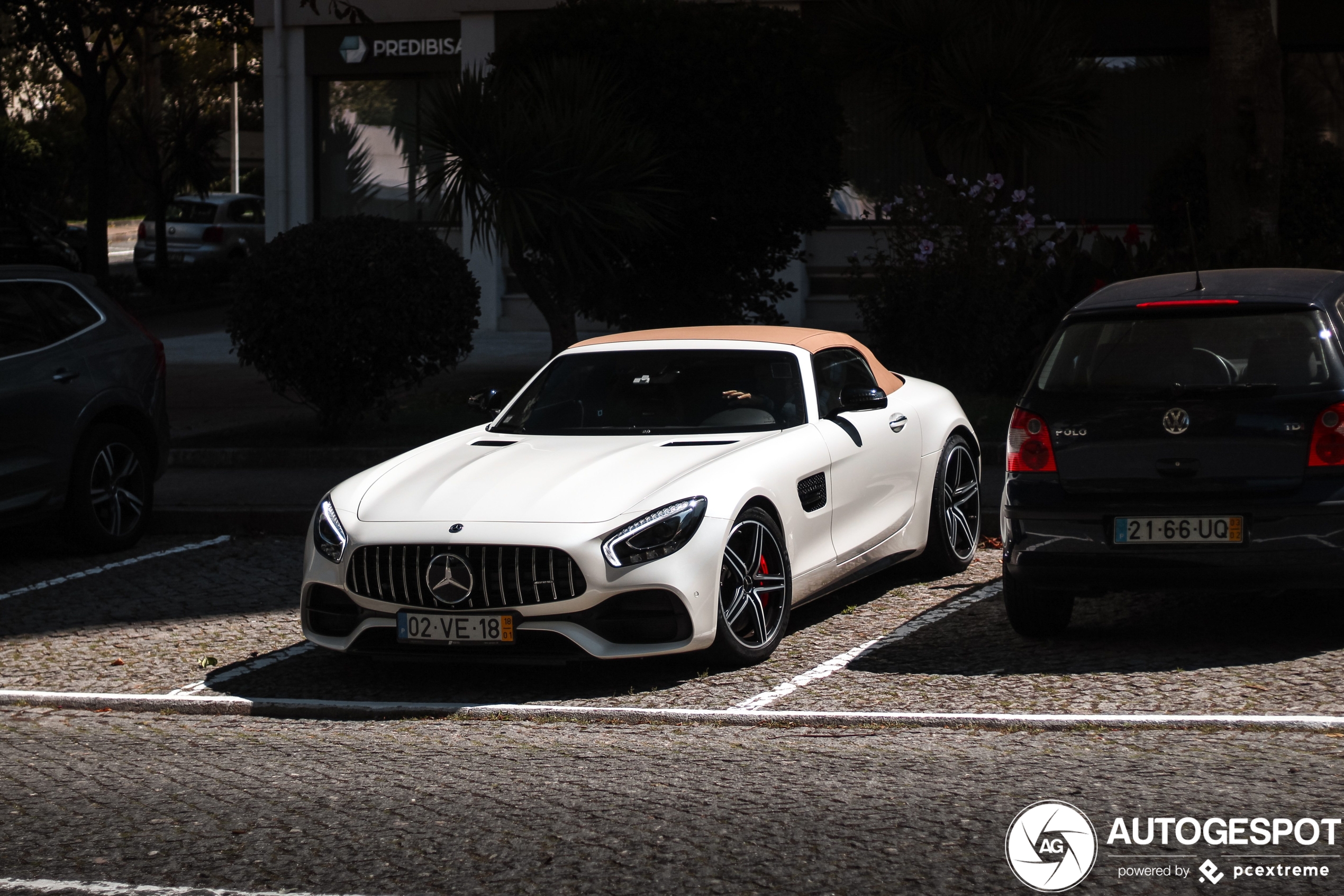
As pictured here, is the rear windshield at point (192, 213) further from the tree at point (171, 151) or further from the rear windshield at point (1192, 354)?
the rear windshield at point (1192, 354)

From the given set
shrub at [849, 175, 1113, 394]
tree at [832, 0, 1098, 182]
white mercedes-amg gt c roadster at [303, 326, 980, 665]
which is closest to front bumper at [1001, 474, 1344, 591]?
white mercedes-amg gt c roadster at [303, 326, 980, 665]

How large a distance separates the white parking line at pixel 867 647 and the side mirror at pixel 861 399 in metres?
1.01

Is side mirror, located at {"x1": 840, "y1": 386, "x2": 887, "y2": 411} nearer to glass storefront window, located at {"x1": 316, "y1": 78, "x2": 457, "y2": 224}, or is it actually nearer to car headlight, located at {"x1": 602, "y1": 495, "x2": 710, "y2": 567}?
car headlight, located at {"x1": 602, "y1": 495, "x2": 710, "y2": 567}

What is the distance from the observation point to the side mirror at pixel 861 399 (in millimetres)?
7824

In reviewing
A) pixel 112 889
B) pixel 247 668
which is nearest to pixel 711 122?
pixel 247 668

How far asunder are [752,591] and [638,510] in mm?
697

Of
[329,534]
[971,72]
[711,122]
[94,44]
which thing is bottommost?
[329,534]

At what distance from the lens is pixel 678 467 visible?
6.95 metres

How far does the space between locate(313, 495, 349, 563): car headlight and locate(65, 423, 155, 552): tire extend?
3.41 metres

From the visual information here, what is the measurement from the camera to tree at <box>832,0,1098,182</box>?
1573 cm

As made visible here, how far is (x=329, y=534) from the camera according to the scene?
691cm

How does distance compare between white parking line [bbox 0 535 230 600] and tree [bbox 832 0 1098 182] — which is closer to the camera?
white parking line [bbox 0 535 230 600]

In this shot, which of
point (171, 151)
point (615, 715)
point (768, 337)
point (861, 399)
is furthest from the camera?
point (171, 151)

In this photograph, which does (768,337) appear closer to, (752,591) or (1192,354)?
(752,591)
